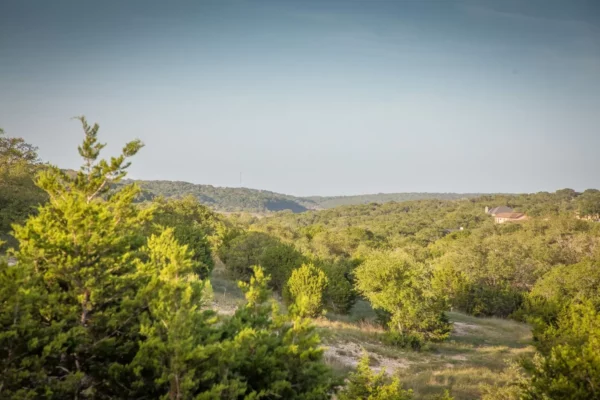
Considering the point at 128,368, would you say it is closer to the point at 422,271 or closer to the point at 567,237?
the point at 422,271

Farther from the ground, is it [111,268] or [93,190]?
[93,190]

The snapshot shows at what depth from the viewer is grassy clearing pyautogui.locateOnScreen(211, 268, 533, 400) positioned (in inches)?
572

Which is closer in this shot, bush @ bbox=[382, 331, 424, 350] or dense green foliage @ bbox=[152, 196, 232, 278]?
bush @ bbox=[382, 331, 424, 350]

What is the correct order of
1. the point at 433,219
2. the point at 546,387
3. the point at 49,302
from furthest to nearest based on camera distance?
the point at 433,219 → the point at 546,387 → the point at 49,302

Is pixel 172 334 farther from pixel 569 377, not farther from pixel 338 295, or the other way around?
pixel 338 295

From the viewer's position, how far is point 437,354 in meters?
22.2

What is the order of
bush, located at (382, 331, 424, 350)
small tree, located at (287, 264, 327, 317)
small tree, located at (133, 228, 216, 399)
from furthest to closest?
A: small tree, located at (287, 264, 327, 317)
bush, located at (382, 331, 424, 350)
small tree, located at (133, 228, 216, 399)

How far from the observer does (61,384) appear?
224 inches

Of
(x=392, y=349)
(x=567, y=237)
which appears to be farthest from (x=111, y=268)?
(x=567, y=237)

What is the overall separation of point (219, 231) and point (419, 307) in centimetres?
2779

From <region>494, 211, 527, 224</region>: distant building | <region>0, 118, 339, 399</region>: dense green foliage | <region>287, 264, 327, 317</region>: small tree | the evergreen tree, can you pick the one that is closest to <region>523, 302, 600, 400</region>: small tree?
<region>0, 118, 339, 399</region>: dense green foliage

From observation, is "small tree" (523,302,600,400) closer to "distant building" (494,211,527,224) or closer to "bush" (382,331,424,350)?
"bush" (382,331,424,350)

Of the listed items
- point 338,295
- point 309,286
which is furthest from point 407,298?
point 338,295

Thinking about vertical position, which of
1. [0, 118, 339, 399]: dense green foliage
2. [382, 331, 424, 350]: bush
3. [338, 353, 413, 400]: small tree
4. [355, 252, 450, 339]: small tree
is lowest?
[382, 331, 424, 350]: bush
